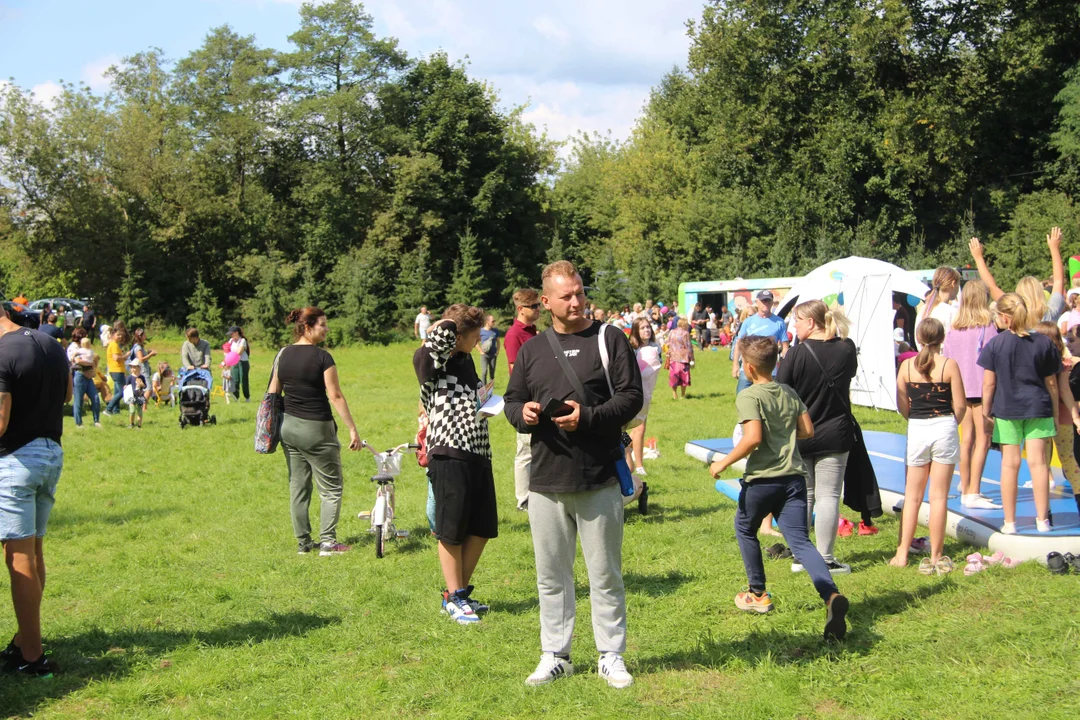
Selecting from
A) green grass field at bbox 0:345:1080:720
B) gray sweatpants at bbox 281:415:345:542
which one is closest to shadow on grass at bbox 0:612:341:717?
green grass field at bbox 0:345:1080:720

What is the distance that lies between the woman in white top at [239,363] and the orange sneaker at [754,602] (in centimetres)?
1557

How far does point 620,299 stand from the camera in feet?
139

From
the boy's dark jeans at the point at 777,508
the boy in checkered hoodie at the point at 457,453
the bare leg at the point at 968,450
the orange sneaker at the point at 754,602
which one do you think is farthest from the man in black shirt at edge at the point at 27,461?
the bare leg at the point at 968,450

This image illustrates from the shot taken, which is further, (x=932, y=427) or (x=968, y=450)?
(x=968, y=450)

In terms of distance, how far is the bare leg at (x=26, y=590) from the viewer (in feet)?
16.2

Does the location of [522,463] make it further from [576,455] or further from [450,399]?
[576,455]

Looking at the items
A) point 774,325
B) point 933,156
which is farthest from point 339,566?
point 933,156

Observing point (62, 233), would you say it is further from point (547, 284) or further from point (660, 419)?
point (547, 284)

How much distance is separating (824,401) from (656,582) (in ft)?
5.63

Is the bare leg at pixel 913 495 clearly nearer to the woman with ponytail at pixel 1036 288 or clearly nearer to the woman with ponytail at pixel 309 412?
the woman with ponytail at pixel 1036 288

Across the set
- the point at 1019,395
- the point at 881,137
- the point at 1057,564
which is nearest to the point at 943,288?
the point at 1019,395

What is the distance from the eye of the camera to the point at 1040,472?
6887mm

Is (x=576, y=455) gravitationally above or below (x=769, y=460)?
above

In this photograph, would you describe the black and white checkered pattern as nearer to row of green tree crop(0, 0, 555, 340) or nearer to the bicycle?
the bicycle
